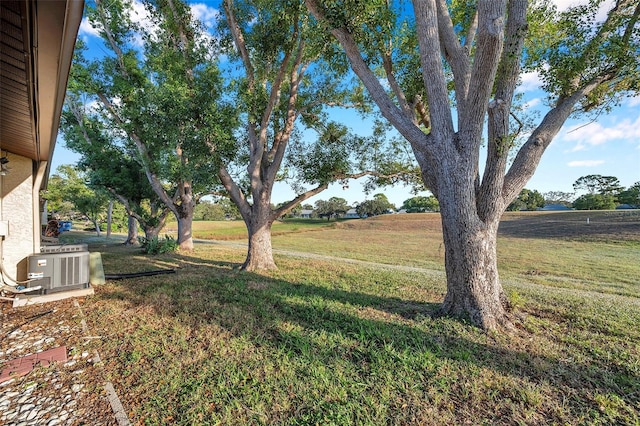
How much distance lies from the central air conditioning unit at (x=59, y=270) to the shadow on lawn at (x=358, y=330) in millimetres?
695

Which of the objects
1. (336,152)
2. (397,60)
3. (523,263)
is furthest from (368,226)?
(397,60)

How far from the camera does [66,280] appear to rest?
5.20 metres

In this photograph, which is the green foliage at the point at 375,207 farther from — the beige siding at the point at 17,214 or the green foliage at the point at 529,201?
the beige siding at the point at 17,214

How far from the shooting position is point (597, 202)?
146 ft

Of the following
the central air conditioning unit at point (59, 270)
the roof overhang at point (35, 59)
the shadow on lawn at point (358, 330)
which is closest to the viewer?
the roof overhang at point (35, 59)

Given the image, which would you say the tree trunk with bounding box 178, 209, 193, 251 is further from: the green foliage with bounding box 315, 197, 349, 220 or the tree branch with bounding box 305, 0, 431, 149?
the green foliage with bounding box 315, 197, 349, 220

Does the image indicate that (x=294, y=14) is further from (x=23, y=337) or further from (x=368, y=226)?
(x=368, y=226)

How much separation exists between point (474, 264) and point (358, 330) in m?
2.00

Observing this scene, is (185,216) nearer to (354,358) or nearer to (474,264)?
(354,358)

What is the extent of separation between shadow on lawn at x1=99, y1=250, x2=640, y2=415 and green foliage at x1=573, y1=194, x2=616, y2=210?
60.7 m

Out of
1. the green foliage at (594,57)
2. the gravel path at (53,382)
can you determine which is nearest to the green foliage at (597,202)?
the green foliage at (594,57)

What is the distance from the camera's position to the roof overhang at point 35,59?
65.8 inches

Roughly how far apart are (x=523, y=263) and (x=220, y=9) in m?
15.7

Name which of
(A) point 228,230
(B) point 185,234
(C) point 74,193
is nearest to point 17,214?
(B) point 185,234
